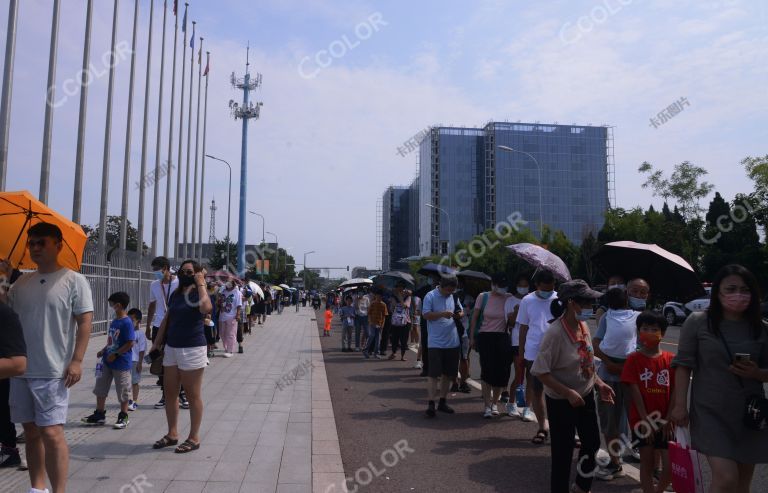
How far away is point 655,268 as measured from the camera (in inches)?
262

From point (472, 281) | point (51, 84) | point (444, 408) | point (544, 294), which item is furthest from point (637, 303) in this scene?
point (51, 84)

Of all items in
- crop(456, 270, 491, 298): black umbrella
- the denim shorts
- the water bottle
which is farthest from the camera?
crop(456, 270, 491, 298): black umbrella

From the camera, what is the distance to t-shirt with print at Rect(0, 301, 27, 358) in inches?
131

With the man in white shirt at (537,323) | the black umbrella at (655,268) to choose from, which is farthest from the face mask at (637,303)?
the man in white shirt at (537,323)

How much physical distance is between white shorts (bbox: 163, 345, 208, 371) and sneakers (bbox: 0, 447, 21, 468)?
1414 millimetres

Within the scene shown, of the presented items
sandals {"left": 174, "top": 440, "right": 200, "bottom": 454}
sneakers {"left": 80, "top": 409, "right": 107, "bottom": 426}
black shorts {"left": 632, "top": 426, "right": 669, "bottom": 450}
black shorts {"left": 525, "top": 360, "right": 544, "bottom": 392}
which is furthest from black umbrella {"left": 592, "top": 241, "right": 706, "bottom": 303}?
sneakers {"left": 80, "top": 409, "right": 107, "bottom": 426}

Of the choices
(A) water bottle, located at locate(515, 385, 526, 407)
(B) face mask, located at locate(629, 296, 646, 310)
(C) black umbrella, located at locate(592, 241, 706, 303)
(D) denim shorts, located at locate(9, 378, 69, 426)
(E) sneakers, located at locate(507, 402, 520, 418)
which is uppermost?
(C) black umbrella, located at locate(592, 241, 706, 303)

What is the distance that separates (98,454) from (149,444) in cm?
52

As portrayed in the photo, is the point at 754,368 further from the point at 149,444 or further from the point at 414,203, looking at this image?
the point at 414,203

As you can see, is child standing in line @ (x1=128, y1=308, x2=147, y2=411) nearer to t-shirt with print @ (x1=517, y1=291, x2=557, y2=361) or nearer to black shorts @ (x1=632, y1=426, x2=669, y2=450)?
t-shirt with print @ (x1=517, y1=291, x2=557, y2=361)

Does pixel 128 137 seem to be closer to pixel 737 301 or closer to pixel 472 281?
pixel 472 281

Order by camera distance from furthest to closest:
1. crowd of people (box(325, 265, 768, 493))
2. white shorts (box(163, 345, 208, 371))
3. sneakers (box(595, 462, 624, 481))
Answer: white shorts (box(163, 345, 208, 371)) → sneakers (box(595, 462, 624, 481)) → crowd of people (box(325, 265, 768, 493))

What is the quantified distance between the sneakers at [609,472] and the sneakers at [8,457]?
497 centimetres

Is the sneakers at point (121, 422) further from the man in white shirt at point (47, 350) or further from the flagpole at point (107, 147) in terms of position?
the flagpole at point (107, 147)
